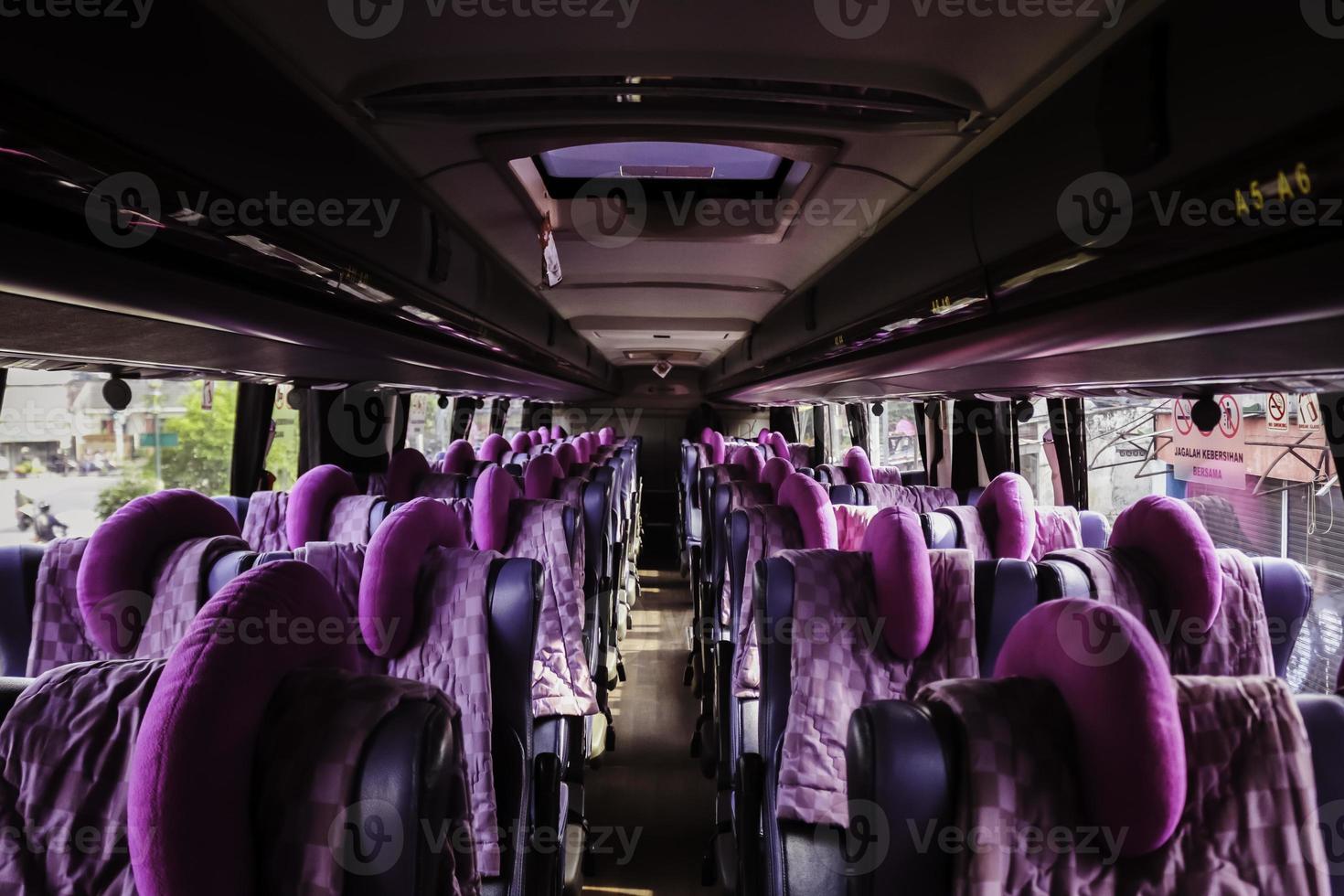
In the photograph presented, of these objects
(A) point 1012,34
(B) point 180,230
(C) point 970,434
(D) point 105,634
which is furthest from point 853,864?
(C) point 970,434

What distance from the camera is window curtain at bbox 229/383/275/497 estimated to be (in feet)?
16.5

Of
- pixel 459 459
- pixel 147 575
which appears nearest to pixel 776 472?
pixel 459 459

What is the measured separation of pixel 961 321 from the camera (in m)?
2.42

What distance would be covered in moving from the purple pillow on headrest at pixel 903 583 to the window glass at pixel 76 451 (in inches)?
123

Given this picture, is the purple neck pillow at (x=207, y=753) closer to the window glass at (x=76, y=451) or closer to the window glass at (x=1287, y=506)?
the window glass at (x=76, y=451)

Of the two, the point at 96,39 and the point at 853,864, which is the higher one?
the point at 96,39

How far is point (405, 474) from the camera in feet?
16.0

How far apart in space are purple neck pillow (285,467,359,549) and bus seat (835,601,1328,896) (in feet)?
10.2

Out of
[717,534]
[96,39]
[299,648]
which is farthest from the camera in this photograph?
[717,534]

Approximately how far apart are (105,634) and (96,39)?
1476 millimetres

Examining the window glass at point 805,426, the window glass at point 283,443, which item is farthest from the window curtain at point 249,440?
the window glass at point 805,426

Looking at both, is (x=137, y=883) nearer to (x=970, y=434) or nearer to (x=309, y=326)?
(x=309, y=326)

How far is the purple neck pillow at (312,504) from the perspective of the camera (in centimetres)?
336

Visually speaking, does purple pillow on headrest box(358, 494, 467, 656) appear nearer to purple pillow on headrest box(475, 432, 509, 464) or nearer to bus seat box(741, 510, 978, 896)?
bus seat box(741, 510, 978, 896)
